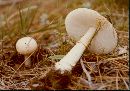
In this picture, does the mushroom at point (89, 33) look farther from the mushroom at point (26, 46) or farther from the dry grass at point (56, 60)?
the mushroom at point (26, 46)

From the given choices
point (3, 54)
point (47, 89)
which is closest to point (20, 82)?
point (47, 89)

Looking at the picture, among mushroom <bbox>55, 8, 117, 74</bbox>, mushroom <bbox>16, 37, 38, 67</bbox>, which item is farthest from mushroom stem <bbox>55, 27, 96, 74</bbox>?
mushroom <bbox>16, 37, 38, 67</bbox>

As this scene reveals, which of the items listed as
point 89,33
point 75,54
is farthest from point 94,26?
point 75,54

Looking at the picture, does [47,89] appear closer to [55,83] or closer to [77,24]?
[55,83]

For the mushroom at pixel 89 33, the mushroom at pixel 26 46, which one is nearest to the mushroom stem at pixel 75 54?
the mushroom at pixel 89 33

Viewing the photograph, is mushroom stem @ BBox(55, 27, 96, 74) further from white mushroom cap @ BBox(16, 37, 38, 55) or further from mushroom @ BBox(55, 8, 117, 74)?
white mushroom cap @ BBox(16, 37, 38, 55)

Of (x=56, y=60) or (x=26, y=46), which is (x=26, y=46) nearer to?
(x=26, y=46)

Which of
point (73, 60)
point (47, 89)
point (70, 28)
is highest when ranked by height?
point (70, 28)

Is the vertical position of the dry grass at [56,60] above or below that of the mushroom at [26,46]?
below
